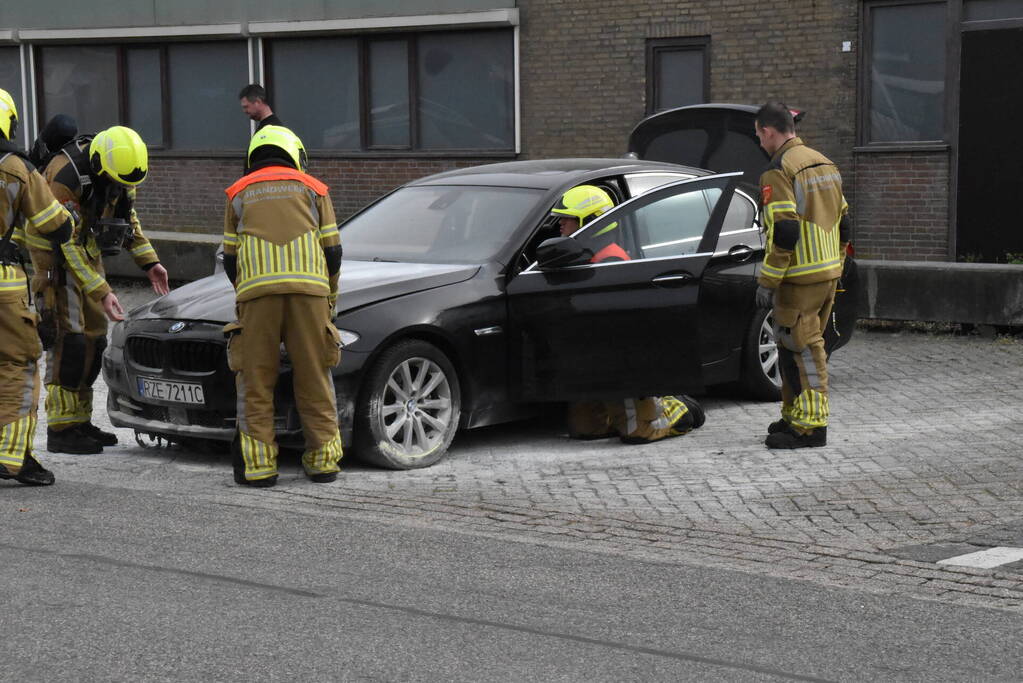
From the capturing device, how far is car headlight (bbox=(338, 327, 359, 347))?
314 inches

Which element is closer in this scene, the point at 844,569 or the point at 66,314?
the point at 844,569

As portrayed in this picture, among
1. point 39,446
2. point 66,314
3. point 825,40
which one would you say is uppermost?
point 825,40

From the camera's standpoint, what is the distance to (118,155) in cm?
863

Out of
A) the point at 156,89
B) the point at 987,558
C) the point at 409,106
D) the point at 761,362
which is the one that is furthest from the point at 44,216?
the point at 156,89

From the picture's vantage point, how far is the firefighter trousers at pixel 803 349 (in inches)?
344

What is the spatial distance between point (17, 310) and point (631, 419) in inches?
136

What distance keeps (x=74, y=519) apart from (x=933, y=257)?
1138 centimetres

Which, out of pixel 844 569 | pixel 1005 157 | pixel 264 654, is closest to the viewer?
A: pixel 264 654

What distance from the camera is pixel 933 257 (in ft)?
53.6

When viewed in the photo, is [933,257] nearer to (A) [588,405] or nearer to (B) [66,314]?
(A) [588,405]

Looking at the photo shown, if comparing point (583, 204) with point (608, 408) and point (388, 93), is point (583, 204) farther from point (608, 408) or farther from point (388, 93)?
point (388, 93)

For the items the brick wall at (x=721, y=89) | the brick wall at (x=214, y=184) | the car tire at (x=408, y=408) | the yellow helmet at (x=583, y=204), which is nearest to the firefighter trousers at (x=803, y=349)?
the yellow helmet at (x=583, y=204)

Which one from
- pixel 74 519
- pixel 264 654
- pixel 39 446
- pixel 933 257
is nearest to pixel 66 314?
pixel 39 446

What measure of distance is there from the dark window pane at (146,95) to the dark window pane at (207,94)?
25cm
